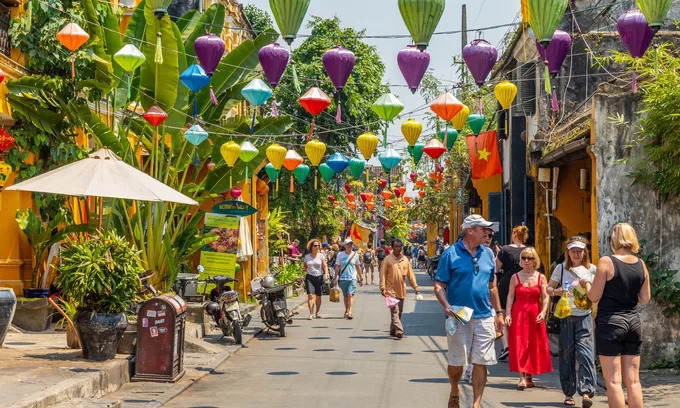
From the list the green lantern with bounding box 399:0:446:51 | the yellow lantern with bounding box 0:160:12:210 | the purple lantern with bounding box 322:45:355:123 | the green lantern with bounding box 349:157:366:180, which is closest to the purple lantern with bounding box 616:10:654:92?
the green lantern with bounding box 399:0:446:51

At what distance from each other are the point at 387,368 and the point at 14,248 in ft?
25.0

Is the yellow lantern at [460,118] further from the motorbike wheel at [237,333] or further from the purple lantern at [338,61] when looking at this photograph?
the motorbike wheel at [237,333]

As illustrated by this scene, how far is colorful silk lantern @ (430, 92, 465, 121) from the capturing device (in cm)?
1458

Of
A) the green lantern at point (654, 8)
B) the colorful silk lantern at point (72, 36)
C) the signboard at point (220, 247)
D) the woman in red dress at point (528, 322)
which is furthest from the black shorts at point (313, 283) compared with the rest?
the green lantern at point (654, 8)

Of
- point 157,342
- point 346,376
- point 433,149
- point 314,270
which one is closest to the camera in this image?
point 157,342

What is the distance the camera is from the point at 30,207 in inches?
648

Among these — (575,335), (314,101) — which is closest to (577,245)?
(575,335)

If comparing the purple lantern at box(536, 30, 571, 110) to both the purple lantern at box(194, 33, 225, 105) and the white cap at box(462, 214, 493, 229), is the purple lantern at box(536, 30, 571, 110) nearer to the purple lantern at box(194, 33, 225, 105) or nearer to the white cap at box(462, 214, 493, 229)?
the white cap at box(462, 214, 493, 229)

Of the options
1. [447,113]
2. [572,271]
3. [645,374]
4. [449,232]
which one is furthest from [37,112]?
[449,232]

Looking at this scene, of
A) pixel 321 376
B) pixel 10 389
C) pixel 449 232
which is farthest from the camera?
pixel 449 232

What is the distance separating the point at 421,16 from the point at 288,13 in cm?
158

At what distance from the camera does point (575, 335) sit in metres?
10.2

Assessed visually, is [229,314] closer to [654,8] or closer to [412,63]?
[412,63]

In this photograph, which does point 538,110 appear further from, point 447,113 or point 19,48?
point 19,48
